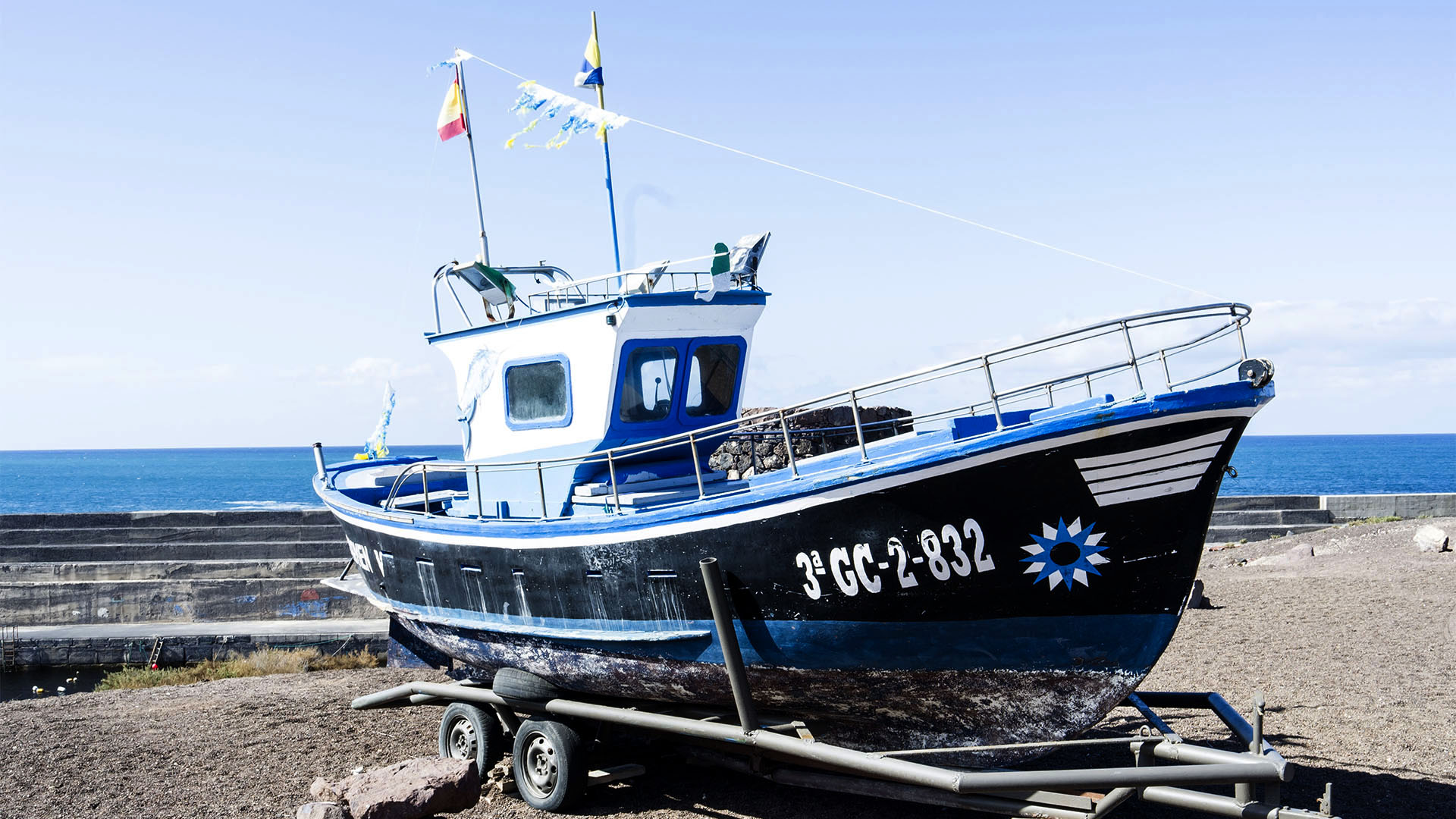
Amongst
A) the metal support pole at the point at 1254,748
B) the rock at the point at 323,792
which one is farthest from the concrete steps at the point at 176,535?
the metal support pole at the point at 1254,748

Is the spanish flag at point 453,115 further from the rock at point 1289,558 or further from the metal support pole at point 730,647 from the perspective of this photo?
the rock at point 1289,558

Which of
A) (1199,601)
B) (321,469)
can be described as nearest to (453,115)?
(321,469)

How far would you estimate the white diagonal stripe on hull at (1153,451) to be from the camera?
5.92 metres

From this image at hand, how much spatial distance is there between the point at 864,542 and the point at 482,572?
3718 millimetres

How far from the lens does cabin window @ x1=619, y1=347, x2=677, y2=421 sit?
8953 mm

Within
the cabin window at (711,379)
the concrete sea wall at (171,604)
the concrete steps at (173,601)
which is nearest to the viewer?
the cabin window at (711,379)

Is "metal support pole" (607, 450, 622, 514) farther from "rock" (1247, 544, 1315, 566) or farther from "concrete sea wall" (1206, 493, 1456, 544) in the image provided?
"concrete sea wall" (1206, 493, 1456, 544)

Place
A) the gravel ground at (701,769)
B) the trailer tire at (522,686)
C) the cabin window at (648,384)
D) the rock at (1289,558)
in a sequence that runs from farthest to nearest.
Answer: the rock at (1289,558) < the cabin window at (648,384) < the trailer tire at (522,686) < the gravel ground at (701,769)

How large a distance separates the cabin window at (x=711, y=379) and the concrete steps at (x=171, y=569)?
12.9m

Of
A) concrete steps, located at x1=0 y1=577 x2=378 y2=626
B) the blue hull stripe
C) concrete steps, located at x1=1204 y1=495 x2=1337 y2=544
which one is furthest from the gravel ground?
concrete steps, located at x1=1204 y1=495 x2=1337 y2=544

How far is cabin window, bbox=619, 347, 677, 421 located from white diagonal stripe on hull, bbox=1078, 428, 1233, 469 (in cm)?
416

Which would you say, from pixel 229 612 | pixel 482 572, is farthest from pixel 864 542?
pixel 229 612

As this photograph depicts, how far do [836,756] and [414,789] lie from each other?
3.22 m

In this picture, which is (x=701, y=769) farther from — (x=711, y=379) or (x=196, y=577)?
(x=196, y=577)
